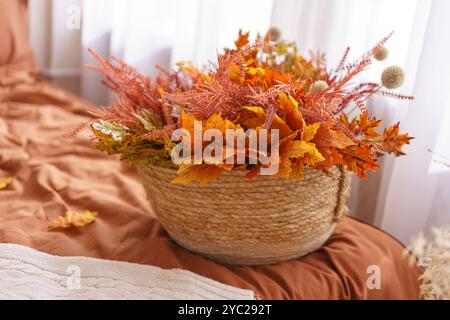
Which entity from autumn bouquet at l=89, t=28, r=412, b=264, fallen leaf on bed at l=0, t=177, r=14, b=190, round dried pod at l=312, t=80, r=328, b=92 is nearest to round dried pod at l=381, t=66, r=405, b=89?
autumn bouquet at l=89, t=28, r=412, b=264

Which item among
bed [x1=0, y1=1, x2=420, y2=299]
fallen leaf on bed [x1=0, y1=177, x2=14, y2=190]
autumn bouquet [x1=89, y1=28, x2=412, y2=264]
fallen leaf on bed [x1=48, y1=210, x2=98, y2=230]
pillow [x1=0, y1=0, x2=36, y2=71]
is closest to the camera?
autumn bouquet [x1=89, y1=28, x2=412, y2=264]

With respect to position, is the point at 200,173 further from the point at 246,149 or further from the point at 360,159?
the point at 360,159

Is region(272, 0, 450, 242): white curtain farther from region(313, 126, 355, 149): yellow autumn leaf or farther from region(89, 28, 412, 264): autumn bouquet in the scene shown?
region(313, 126, 355, 149): yellow autumn leaf

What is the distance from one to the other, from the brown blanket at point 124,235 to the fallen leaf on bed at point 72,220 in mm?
14

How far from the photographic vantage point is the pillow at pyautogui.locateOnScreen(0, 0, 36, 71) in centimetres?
180

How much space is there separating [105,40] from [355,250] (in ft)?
4.73

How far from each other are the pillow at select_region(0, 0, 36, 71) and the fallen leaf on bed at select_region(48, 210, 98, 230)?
37.2 inches

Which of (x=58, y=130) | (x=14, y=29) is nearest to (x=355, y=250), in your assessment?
(x=58, y=130)

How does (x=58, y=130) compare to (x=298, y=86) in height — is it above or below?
below

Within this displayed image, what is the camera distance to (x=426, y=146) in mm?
1148

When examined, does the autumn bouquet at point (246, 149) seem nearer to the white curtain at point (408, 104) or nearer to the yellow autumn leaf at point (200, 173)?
the yellow autumn leaf at point (200, 173)

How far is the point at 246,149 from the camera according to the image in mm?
749

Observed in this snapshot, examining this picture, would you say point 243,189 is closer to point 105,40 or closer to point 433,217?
point 433,217
